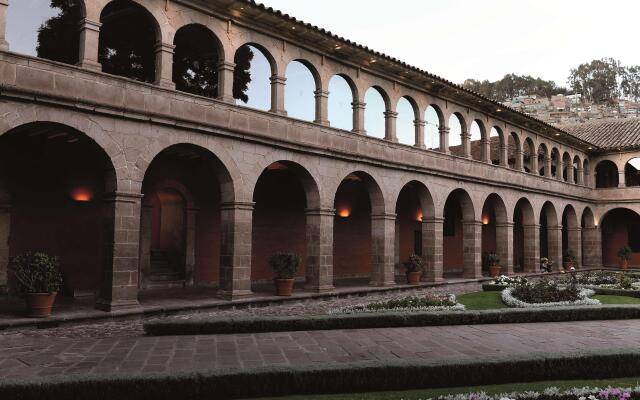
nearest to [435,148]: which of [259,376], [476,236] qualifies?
[476,236]

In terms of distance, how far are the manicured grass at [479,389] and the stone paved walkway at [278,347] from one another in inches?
39.3

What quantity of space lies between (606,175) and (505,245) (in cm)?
1476

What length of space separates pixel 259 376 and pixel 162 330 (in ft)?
12.1

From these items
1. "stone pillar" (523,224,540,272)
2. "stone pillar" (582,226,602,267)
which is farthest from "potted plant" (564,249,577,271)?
"stone pillar" (582,226,602,267)

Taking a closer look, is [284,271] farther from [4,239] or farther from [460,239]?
[460,239]

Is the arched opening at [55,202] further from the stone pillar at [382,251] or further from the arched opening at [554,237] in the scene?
the arched opening at [554,237]

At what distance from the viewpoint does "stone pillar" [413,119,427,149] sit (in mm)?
19722

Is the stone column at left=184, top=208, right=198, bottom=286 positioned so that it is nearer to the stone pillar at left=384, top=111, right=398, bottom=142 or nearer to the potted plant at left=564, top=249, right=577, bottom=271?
the stone pillar at left=384, top=111, right=398, bottom=142

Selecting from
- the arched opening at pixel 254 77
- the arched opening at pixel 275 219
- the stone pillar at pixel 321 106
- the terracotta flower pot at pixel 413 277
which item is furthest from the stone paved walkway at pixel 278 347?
the arched opening at pixel 275 219

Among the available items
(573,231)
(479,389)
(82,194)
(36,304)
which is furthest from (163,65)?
(573,231)

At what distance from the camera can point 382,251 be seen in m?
17.9

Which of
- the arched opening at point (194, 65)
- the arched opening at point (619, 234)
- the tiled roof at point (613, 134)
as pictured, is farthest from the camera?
the arched opening at point (619, 234)

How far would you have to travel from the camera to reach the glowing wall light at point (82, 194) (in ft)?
45.0

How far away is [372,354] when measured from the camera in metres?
7.64
